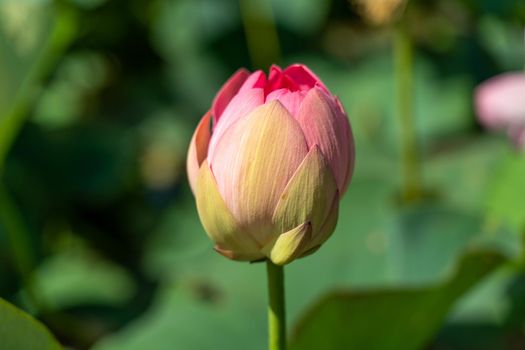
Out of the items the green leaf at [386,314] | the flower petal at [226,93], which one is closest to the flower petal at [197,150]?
the flower petal at [226,93]

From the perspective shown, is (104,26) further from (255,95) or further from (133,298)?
(255,95)

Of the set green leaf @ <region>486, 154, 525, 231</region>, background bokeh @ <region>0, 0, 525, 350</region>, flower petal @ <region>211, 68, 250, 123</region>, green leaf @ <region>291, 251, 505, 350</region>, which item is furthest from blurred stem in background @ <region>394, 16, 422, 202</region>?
flower petal @ <region>211, 68, 250, 123</region>

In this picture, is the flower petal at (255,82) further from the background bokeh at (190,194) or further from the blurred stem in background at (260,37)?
the blurred stem in background at (260,37)

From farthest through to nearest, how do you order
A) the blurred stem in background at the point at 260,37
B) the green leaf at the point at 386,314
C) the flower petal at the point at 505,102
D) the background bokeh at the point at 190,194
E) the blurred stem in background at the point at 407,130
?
the blurred stem in background at the point at 260,37 < the blurred stem in background at the point at 407,130 < the background bokeh at the point at 190,194 < the flower petal at the point at 505,102 < the green leaf at the point at 386,314

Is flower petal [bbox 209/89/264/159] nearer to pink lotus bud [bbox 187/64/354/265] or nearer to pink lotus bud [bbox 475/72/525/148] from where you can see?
pink lotus bud [bbox 187/64/354/265]

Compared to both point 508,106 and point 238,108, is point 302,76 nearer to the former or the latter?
point 238,108

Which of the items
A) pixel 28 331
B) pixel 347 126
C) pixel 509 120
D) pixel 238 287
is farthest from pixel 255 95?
pixel 238 287

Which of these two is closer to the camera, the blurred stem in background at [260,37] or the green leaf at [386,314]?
the green leaf at [386,314]

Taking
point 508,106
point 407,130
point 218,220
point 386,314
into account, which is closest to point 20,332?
point 218,220
